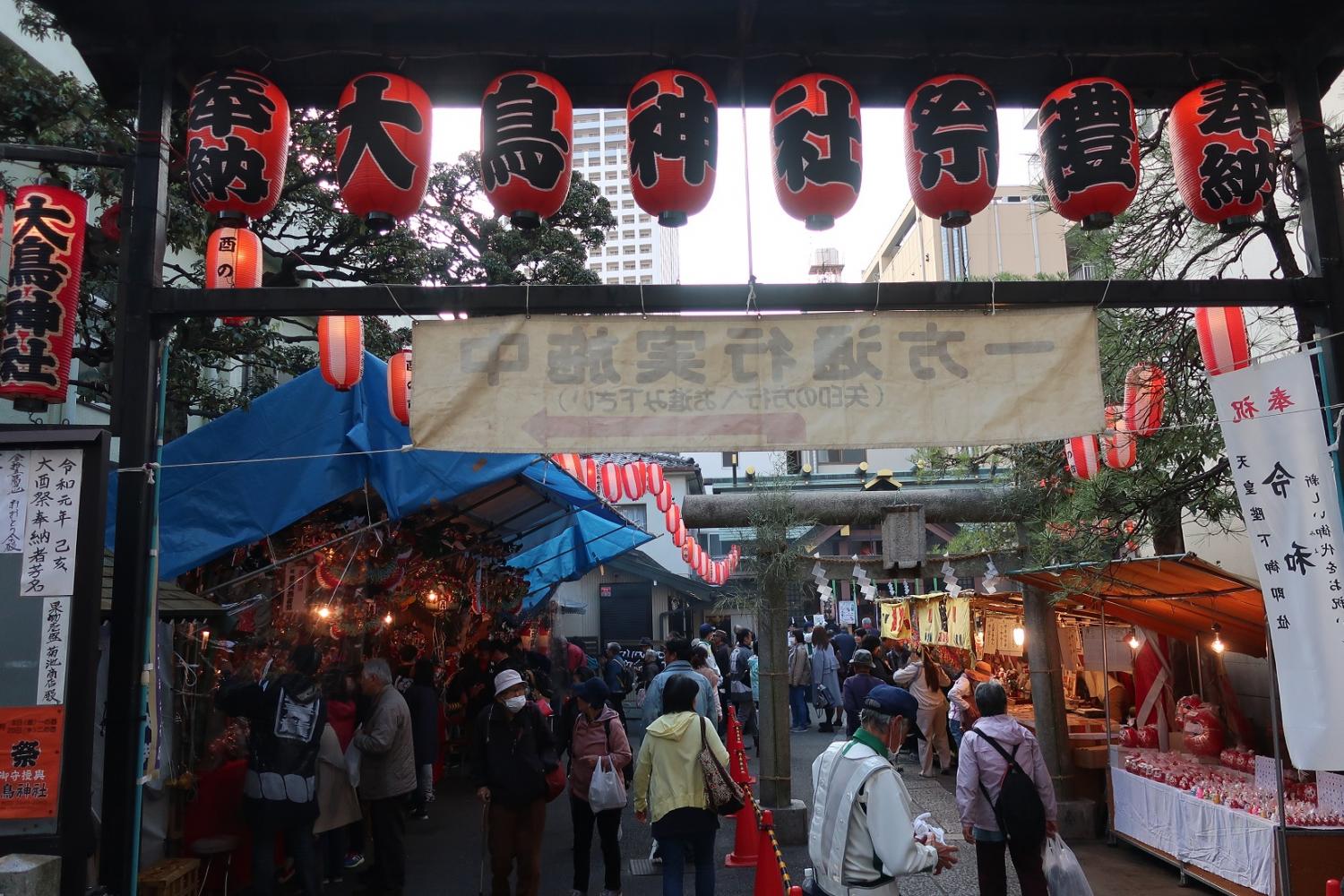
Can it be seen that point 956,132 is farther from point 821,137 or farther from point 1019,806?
point 1019,806

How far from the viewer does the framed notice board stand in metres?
4.36

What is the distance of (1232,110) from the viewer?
18.2 ft

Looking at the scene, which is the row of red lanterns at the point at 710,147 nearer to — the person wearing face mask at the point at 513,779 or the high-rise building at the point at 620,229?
the person wearing face mask at the point at 513,779

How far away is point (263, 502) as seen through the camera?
28.2ft

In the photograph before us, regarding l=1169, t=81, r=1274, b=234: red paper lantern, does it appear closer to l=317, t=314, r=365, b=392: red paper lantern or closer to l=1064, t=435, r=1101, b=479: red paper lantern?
l=1064, t=435, r=1101, b=479: red paper lantern

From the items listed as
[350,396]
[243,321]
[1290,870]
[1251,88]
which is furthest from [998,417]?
[243,321]

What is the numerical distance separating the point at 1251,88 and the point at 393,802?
8510 millimetres

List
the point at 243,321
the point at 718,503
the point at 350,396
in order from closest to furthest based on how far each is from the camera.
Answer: the point at 350,396, the point at 243,321, the point at 718,503

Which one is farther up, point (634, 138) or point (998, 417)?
point (634, 138)

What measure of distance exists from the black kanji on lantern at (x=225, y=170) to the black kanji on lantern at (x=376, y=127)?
50 centimetres

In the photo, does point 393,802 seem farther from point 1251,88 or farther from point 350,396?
point 1251,88

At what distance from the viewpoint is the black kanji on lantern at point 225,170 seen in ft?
17.5

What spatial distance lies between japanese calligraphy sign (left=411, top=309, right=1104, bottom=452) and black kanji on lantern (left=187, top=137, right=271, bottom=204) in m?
1.39

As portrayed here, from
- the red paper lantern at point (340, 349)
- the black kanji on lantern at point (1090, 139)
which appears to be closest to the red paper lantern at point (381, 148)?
the red paper lantern at point (340, 349)
